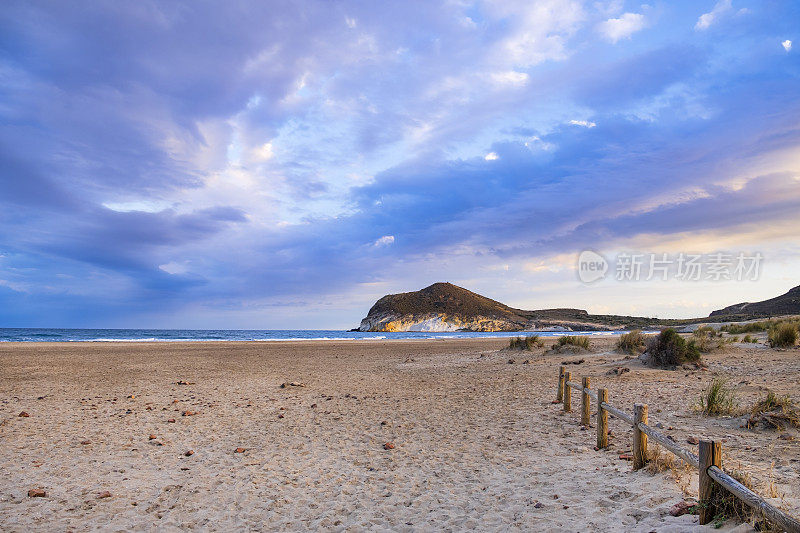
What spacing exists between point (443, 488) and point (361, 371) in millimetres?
15316

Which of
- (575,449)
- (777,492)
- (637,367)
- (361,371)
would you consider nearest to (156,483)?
(575,449)

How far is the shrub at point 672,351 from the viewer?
59.8ft

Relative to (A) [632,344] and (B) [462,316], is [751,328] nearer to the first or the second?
(A) [632,344]

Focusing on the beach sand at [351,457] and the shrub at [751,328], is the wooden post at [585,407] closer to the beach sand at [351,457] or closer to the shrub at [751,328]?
the beach sand at [351,457]

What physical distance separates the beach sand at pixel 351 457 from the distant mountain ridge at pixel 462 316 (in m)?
99.3

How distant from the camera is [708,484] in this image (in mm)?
4480

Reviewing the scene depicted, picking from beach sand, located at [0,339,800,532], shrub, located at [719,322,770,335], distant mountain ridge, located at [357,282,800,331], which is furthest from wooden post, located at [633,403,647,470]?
distant mountain ridge, located at [357,282,800,331]

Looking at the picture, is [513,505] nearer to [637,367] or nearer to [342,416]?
[342,416]

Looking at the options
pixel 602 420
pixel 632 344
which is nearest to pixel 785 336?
pixel 632 344

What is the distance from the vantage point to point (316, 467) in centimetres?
777

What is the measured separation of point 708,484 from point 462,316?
11393 centimetres

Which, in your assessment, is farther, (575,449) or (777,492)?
(575,449)

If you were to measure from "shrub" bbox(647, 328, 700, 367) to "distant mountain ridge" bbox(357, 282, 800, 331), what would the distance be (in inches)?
3563

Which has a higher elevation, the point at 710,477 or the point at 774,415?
the point at 710,477
